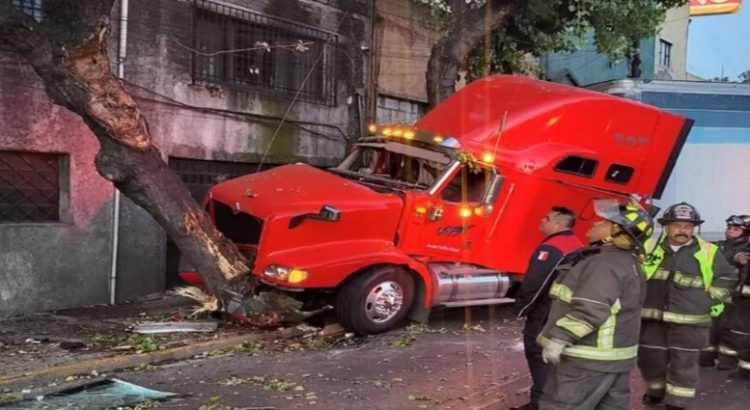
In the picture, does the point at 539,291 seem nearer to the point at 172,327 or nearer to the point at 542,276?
the point at 542,276

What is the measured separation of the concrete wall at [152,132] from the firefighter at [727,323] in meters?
6.34

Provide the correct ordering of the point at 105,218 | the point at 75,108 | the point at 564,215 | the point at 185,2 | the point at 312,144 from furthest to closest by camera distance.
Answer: the point at 312,144
the point at 185,2
the point at 105,218
the point at 75,108
the point at 564,215

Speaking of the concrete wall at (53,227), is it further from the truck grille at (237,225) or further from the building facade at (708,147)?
the building facade at (708,147)

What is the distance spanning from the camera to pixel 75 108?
6.87 meters

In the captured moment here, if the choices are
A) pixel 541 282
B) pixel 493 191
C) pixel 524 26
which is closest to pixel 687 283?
pixel 541 282

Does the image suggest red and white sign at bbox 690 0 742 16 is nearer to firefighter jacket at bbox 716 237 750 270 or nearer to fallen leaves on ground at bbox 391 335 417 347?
firefighter jacket at bbox 716 237 750 270

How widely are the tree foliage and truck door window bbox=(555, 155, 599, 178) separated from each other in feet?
10.5

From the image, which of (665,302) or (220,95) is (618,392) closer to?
(665,302)

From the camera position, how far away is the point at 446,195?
8.26 m

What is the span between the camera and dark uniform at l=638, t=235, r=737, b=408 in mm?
5379

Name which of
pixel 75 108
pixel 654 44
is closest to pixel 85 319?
pixel 75 108

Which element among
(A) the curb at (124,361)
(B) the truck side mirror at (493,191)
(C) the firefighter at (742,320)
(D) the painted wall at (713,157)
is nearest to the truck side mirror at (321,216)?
(A) the curb at (124,361)

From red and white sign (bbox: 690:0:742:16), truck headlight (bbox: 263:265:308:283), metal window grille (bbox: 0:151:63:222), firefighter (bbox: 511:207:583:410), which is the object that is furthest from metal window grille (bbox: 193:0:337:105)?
red and white sign (bbox: 690:0:742:16)

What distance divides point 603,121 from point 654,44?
1386 cm
